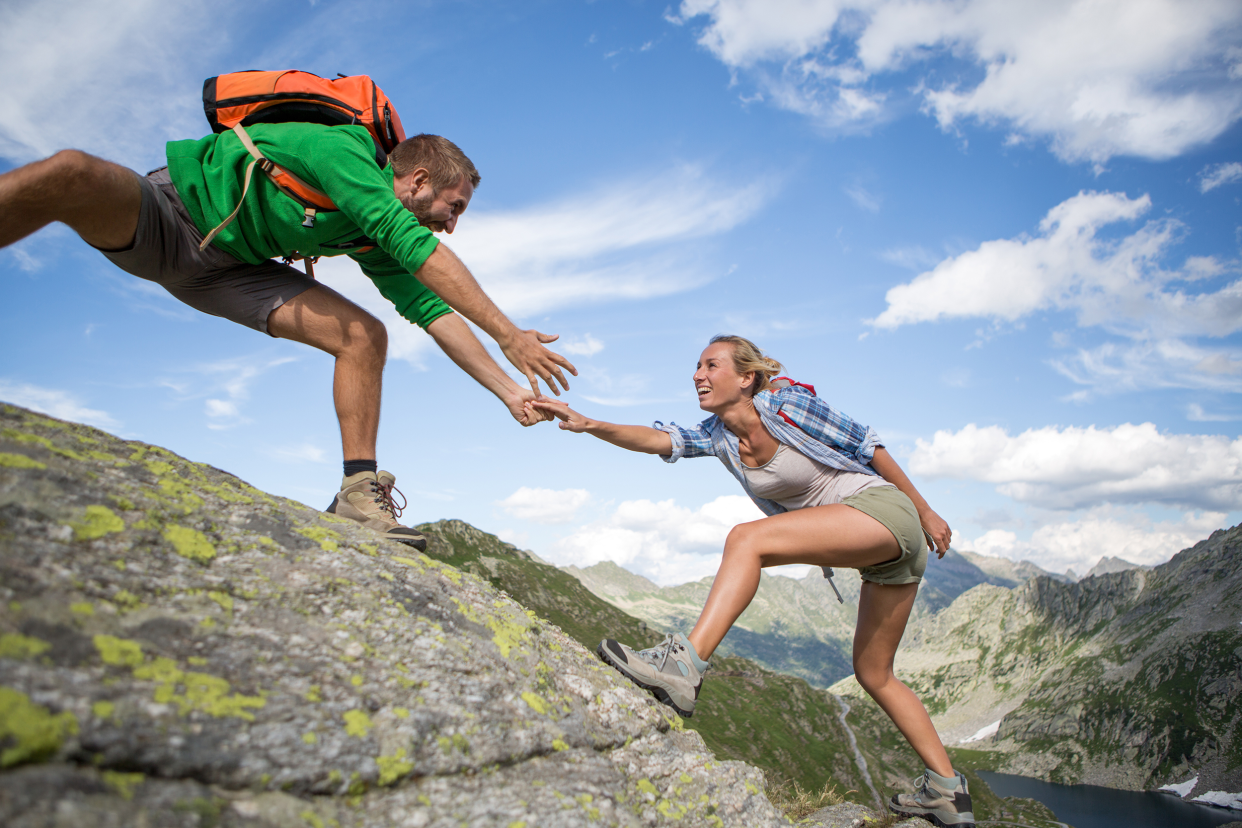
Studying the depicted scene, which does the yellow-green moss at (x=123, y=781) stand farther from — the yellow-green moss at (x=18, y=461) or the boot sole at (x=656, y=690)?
the boot sole at (x=656, y=690)

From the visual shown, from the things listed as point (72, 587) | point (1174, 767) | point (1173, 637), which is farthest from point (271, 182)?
point (1173, 637)

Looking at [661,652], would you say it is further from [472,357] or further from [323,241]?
[323,241]

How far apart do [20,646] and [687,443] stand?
5791mm

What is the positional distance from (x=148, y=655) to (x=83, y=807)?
789 millimetres

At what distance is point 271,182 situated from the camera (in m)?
6.06

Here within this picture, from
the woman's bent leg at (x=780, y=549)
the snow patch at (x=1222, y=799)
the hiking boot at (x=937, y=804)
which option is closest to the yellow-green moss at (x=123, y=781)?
the woman's bent leg at (x=780, y=549)

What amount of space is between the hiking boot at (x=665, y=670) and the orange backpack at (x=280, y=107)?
4.92m

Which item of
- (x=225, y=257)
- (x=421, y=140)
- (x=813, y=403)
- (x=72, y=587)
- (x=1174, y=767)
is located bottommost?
(x=1174, y=767)

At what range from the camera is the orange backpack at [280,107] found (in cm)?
604

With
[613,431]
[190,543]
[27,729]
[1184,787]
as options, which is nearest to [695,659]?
[613,431]

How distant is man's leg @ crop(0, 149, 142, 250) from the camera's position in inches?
182

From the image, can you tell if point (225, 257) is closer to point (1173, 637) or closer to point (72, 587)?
point (72, 587)

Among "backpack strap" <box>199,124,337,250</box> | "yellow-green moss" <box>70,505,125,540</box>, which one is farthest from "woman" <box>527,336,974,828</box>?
"yellow-green moss" <box>70,505,125,540</box>

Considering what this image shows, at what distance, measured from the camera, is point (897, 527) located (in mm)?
6289
